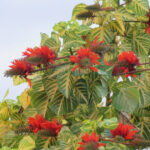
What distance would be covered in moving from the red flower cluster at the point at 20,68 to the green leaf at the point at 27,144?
436 mm

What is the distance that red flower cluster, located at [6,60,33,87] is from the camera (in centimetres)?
153

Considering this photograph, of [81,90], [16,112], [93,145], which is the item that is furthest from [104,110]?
[93,145]

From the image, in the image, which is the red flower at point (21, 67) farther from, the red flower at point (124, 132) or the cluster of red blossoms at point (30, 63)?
the red flower at point (124, 132)

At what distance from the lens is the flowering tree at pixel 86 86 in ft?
4.98

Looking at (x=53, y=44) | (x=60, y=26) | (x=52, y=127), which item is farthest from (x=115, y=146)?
(x=60, y=26)

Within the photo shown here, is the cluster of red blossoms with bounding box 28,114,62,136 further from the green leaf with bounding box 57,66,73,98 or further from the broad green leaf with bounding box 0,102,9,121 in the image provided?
the broad green leaf with bounding box 0,102,9,121

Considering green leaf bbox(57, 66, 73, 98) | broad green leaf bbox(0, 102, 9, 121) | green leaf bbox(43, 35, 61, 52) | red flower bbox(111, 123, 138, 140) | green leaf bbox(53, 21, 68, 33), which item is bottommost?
red flower bbox(111, 123, 138, 140)

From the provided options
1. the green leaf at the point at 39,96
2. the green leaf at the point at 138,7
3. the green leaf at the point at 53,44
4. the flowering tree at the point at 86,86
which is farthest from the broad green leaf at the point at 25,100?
the green leaf at the point at 138,7

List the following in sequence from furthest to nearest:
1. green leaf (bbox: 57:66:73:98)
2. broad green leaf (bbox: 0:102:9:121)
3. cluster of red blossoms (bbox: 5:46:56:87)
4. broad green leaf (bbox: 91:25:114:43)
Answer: broad green leaf (bbox: 0:102:9:121)
broad green leaf (bbox: 91:25:114:43)
green leaf (bbox: 57:66:73:98)
cluster of red blossoms (bbox: 5:46:56:87)

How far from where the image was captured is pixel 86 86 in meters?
Result: 1.72

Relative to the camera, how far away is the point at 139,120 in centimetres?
218

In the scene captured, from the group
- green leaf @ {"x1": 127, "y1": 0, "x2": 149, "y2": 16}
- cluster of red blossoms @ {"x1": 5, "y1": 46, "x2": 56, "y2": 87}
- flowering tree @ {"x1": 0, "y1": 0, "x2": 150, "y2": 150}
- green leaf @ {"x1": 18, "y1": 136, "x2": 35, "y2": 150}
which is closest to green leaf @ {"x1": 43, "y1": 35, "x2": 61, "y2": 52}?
flowering tree @ {"x1": 0, "y1": 0, "x2": 150, "y2": 150}

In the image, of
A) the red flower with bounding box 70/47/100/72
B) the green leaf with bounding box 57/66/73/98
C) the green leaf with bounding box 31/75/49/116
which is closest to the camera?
the red flower with bounding box 70/47/100/72

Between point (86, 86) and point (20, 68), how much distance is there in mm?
360
